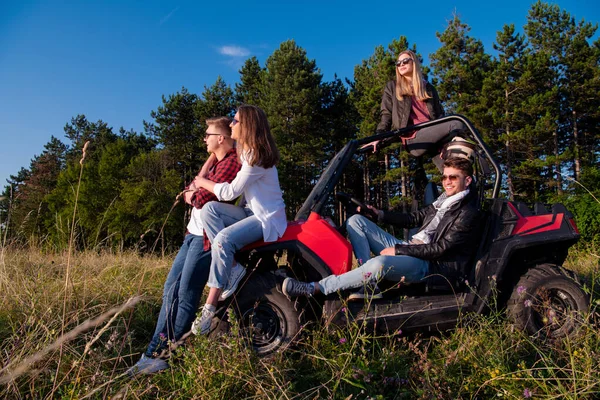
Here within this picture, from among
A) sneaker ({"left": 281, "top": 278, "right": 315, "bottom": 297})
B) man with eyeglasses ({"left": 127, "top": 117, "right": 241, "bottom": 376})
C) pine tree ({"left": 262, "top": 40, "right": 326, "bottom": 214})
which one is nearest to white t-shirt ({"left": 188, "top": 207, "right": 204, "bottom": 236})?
man with eyeglasses ({"left": 127, "top": 117, "right": 241, "bottom": 376})

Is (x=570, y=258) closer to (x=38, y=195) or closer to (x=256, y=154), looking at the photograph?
(x=256, y=154)

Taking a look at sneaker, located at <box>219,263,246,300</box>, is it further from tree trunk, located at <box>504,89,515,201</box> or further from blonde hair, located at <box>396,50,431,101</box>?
tree trunk, located at <box>504,89,515,201</box>

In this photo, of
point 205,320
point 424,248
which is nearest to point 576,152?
point 424,248

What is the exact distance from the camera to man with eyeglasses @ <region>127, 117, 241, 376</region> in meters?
2.84

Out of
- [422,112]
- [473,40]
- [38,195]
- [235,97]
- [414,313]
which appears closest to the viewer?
[414,313]

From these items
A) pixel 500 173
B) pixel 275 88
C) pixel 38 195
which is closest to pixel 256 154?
pixel 500 173

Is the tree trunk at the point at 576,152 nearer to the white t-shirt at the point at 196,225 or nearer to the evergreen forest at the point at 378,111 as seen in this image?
the evergreen forest at the point at 378,111

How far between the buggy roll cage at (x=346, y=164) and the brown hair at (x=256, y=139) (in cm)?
43

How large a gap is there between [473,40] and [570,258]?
873 inches

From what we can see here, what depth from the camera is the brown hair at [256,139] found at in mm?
3043

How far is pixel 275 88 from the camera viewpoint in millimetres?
25469

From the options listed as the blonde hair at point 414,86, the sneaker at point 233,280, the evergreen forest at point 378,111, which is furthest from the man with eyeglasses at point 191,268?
the evergreen forest at point 378,111

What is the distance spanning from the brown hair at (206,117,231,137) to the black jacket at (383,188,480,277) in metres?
1.65

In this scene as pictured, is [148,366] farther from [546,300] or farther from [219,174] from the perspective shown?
[546,300]
